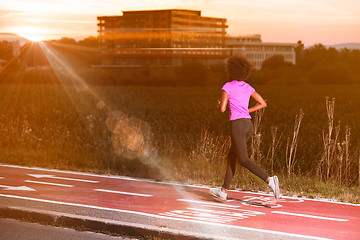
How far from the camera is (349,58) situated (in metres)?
135

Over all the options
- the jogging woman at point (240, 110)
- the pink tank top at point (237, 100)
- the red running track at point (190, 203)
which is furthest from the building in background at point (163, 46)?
the pink tank top at point (237, 100)

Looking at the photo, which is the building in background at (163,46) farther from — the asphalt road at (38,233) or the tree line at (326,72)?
the asphalt road at (38,233)

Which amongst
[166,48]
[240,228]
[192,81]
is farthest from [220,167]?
[166,48]

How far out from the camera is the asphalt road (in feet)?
20.3

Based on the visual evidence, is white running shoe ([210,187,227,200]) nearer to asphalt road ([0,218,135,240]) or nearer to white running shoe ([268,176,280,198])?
white running shoe ([268,176,280,198])

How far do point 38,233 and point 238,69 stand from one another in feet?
10.6

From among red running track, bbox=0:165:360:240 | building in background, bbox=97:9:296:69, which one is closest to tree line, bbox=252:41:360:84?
building in background, bbox=97:9:296:69

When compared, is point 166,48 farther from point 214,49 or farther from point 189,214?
point 189,214

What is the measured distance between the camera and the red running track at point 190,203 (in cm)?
641

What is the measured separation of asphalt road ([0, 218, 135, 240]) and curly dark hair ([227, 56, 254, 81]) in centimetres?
263

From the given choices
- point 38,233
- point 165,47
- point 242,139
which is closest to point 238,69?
point 242,139

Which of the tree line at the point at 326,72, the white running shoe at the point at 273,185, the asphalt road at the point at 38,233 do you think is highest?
the tree line at the point at 326,72

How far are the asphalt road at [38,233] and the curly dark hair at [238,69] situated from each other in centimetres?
263

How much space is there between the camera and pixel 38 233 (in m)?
6.43
